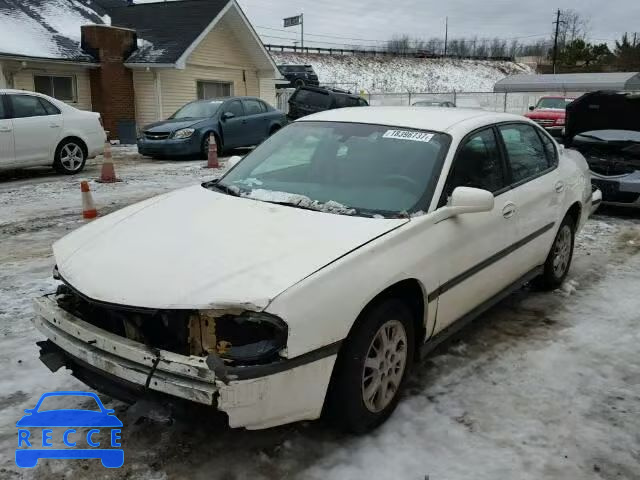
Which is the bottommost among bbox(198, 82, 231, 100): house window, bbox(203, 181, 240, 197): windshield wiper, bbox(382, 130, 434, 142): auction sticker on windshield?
bbox(203, 181, 240, 197): windshield wiper

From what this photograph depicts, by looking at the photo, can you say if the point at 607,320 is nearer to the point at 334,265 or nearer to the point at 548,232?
the point at 548,232

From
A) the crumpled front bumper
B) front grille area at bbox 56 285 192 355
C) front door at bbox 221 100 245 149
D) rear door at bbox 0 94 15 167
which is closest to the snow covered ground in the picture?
the crumpled front bumper

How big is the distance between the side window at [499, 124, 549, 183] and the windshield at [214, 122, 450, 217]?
830 millimetres

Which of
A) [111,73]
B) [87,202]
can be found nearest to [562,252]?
[87,202]

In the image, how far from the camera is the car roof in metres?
3.89

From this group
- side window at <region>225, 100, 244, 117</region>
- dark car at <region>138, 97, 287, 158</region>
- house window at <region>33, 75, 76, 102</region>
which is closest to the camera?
dark car at <region>138, 97, 287, 158</region>

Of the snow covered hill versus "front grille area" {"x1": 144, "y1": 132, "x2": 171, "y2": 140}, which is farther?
the snow covered hill

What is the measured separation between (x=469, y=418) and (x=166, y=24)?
21.8 m

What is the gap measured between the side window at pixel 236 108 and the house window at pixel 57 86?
7.31 meters

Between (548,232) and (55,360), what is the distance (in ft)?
11.8

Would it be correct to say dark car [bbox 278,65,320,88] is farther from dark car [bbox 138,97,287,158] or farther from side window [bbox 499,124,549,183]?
side window [bbox 499,124,549,183]

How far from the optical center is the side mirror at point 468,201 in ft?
10.9

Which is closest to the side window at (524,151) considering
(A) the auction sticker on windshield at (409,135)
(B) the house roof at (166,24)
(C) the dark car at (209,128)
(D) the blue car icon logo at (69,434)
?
(A) the auction sticker on windshield at (409,135)

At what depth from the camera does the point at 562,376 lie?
3648 mm
